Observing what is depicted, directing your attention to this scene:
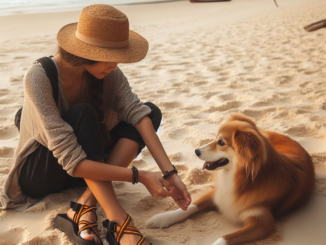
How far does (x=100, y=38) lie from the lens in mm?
1844

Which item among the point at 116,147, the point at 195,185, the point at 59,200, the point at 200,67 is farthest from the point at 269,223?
the point at 200,67

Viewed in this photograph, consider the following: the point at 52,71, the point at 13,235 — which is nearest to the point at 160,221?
the point at 13,235

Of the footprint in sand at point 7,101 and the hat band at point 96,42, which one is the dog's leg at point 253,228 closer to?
the hat band at point 96,42

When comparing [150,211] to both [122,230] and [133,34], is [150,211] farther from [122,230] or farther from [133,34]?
[133,34]

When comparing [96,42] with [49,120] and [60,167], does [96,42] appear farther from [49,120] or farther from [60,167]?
[60,167]

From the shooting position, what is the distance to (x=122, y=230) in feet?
6.17

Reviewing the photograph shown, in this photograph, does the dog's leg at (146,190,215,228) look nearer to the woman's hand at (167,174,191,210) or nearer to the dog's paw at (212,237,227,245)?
the woman's hand at (167,174,191,210)

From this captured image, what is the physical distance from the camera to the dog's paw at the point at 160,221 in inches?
83.4

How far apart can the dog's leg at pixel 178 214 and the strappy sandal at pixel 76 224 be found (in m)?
0.32

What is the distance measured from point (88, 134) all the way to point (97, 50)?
430 millimetres

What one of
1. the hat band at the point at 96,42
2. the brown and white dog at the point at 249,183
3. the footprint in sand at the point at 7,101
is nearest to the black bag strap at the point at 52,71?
the hat band at the point at 96,42

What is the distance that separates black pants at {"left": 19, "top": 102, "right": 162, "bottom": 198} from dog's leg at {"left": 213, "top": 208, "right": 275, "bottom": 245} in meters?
0.72

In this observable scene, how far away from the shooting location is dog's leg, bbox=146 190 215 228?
2123 millimetres

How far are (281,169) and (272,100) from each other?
1.96 m
